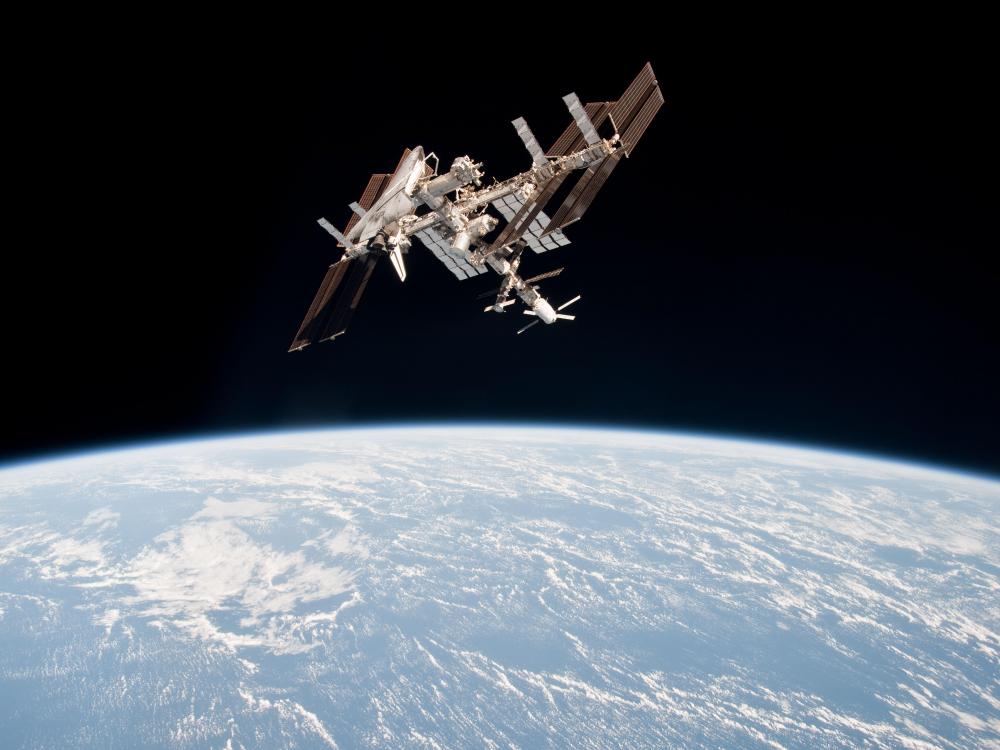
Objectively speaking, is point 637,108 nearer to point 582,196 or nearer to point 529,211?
point 582,196

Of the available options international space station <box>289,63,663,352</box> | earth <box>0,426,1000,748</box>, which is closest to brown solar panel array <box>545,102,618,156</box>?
international space station <box>289,63,663,352</box>

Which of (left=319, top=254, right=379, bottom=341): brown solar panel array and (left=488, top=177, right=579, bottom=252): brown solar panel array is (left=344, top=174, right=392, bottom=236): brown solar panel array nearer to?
(left=319, top=254, right=379, bottom=341): brown solar panel array

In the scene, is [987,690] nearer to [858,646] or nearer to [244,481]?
[858,646]

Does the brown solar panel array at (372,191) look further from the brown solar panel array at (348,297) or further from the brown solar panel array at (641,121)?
the brown solar panel array at (641,121)

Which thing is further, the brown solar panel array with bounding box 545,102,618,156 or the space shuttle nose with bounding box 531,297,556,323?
the space shuttle nose with bounding box 531,297,556,323

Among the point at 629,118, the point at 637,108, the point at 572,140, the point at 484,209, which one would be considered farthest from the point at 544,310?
the point at 637,108
